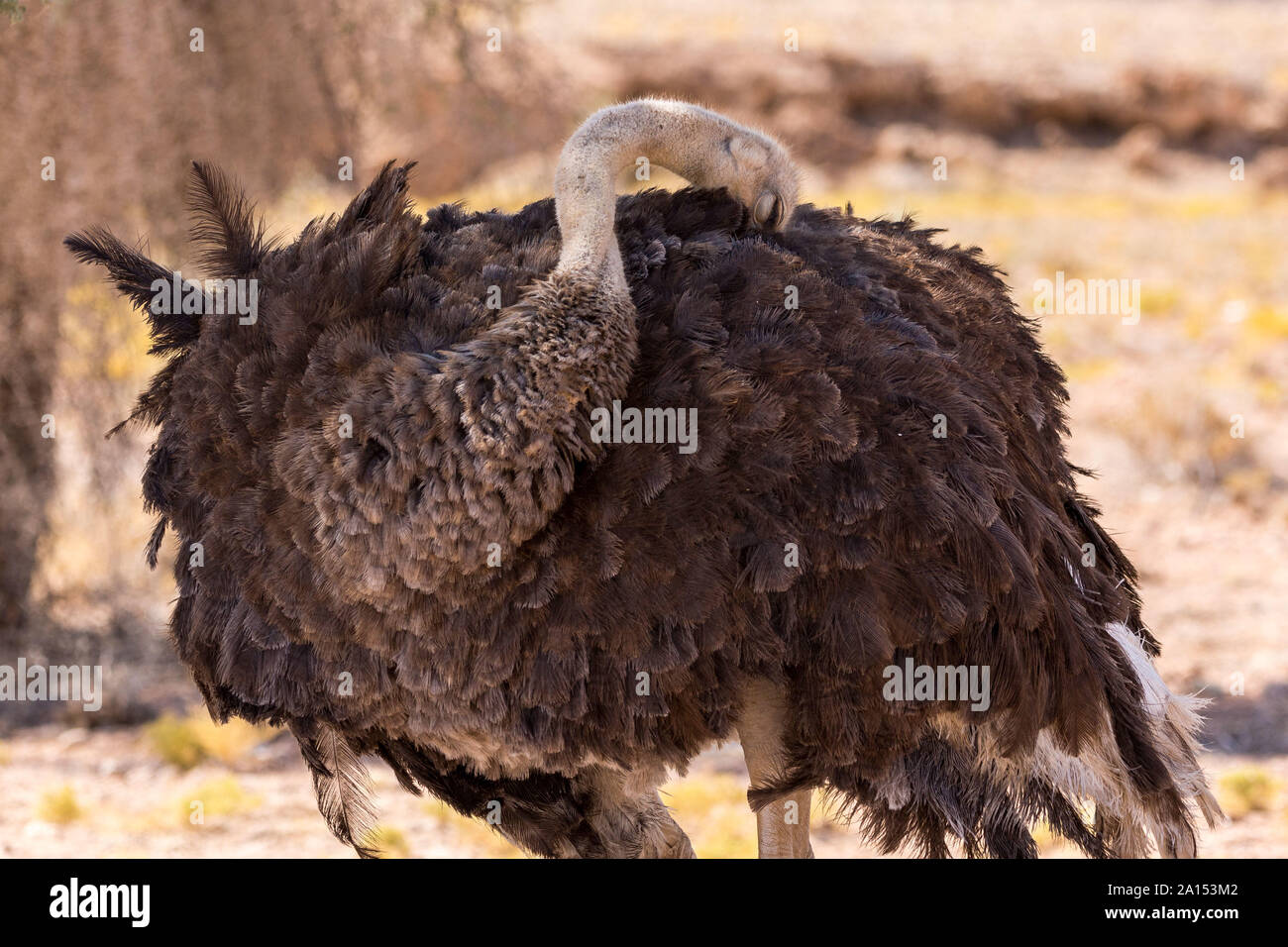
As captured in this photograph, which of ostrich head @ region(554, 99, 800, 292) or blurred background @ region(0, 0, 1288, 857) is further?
blurred background @ region(0, 0, 1288, 857)

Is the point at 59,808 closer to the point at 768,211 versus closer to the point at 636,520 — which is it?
the point at 636,520

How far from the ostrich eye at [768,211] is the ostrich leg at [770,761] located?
4.29 ft

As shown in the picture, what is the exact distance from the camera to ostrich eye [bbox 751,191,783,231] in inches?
159

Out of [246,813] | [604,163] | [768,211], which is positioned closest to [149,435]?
[246,813]

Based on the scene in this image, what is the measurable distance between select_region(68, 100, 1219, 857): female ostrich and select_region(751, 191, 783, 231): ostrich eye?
0.01 meters

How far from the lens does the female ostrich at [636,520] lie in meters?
3.37

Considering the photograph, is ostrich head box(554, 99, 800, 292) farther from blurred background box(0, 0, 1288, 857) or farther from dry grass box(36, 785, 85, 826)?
dry grass box(36, 785, 85, 826)

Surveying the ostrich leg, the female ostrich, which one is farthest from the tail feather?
the ostrich leg

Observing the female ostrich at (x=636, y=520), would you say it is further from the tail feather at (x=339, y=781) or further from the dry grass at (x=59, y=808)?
the dry grass at (x=59, y=808)

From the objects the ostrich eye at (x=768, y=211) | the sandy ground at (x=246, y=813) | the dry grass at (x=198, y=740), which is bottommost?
the sandy ground at (x=246, y=813)

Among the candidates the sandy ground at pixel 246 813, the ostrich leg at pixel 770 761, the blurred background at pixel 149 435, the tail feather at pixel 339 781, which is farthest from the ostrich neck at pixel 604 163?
the sandy ground at pixel 246 813

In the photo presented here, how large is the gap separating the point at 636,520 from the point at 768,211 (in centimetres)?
113

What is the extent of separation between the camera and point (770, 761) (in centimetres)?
374

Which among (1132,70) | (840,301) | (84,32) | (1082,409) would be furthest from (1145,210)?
(840,301)
